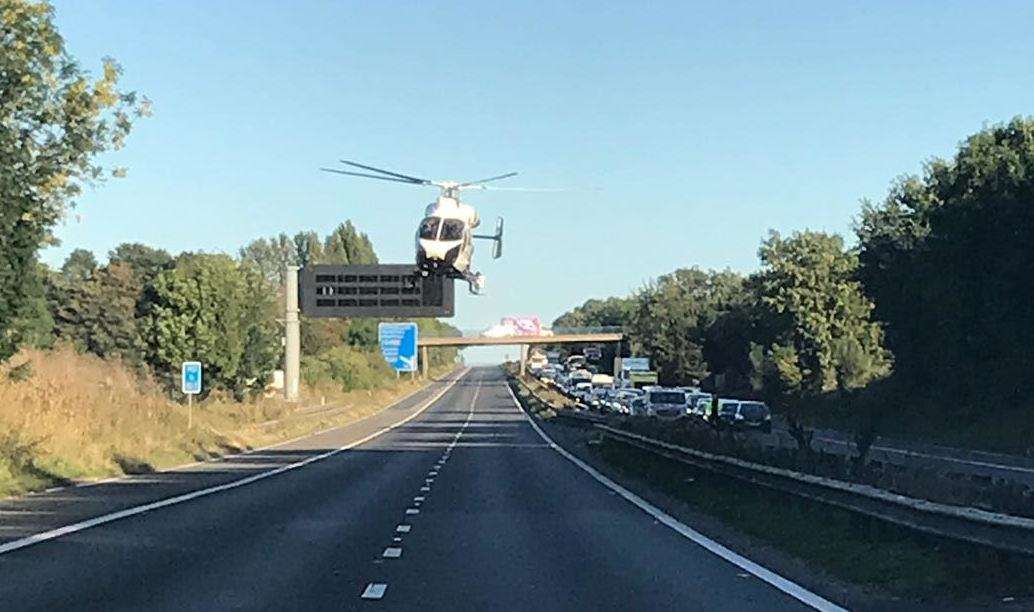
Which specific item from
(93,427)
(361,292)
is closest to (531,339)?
(361,292)

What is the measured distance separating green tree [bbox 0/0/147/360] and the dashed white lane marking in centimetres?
2405

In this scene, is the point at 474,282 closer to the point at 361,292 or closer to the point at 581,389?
the point at 361,292

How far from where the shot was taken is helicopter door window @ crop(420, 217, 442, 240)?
4375cm

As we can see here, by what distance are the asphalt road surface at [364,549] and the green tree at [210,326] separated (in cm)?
4421

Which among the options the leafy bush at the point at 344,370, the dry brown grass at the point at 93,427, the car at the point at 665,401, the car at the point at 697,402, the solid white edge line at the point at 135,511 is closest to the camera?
the solid white edge line at the point at 135,511

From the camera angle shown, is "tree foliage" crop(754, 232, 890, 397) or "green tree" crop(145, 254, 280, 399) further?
"tree foliage" crop(754, 232, 890, 397)

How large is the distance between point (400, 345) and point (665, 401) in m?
29.4

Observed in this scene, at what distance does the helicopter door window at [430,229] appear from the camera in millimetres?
43750

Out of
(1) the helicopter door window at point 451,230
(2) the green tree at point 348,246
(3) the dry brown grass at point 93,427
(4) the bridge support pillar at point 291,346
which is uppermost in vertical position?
(2) the green tree at point 348,246

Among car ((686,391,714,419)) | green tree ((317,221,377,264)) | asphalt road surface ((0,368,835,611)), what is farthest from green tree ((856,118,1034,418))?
green tree ((317,221,377,264))

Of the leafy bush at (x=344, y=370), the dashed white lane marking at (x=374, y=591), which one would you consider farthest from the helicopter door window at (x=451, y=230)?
the leafy bush at (x=344, y=370)

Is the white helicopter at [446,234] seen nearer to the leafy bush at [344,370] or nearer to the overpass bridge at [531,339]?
the leafy bush at [344,370]

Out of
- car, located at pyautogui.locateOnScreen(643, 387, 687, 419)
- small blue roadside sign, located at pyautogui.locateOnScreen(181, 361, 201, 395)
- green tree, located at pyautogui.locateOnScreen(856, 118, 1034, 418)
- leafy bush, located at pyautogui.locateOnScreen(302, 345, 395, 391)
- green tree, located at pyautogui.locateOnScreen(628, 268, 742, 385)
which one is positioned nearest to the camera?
small blue roadside sign, located at pyautogui.locateOnScreen(181, 361, 201, 395)

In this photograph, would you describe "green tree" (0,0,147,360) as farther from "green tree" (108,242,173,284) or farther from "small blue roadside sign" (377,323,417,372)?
"green tree" (108,242,173,284)
